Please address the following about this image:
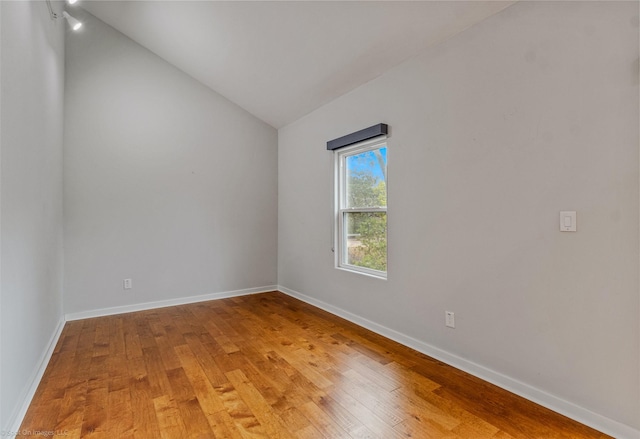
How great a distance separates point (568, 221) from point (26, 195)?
10.4 ft

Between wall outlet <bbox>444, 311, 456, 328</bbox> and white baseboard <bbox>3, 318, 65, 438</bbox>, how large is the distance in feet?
8.54

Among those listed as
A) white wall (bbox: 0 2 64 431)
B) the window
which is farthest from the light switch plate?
white wall (bbox: 0 2 64 431)

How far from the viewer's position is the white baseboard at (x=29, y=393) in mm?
1627

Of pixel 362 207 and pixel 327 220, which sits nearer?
pixel 362 207

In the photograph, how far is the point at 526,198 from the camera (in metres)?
1.97

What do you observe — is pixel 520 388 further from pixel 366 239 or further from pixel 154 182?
pixel 154 182

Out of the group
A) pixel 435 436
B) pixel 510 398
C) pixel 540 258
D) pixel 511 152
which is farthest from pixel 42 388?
pixel 511 152

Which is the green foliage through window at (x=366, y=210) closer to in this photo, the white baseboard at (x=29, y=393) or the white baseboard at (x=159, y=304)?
the white baseboard at (x=159, y=304)

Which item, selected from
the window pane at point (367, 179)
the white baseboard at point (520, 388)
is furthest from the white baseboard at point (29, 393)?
the window pane at point (367, 179)

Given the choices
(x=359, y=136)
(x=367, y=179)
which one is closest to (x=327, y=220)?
(x=367, y=179)

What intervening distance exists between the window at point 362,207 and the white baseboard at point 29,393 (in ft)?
8.59

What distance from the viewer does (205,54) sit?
361 cm

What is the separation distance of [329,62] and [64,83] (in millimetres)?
2790

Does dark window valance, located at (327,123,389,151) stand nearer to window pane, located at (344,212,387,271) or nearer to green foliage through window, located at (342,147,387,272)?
green foliage through window, located at (342,147,387,272)
